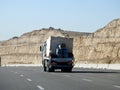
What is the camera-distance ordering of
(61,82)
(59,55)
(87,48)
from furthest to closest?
(87,48) < (59,55) < (61,82)

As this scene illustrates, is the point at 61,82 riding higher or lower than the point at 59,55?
lower

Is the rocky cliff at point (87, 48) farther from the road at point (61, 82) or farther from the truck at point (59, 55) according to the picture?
the road at point (61, 82)

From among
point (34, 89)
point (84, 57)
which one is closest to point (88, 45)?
point (84, 57)

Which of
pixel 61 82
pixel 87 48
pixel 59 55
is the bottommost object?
pixel 61 82

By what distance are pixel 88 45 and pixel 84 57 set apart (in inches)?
112

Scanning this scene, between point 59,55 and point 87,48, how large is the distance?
53.3 m

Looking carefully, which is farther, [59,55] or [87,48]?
[87,48]

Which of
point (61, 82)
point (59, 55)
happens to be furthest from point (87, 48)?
point (61, 82)

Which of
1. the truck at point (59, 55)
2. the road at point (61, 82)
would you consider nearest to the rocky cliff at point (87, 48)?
the truck at point (59, 55)

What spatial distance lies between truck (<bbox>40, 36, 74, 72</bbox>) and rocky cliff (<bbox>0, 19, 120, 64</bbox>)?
34.9 metres

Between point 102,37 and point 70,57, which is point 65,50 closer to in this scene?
point 70,57

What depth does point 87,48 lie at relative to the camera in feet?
325

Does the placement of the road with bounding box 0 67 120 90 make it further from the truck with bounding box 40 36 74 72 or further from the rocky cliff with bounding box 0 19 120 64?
the rocky cliff with bounding box 0 19 120 64

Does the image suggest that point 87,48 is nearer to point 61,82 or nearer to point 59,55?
point 59,55
